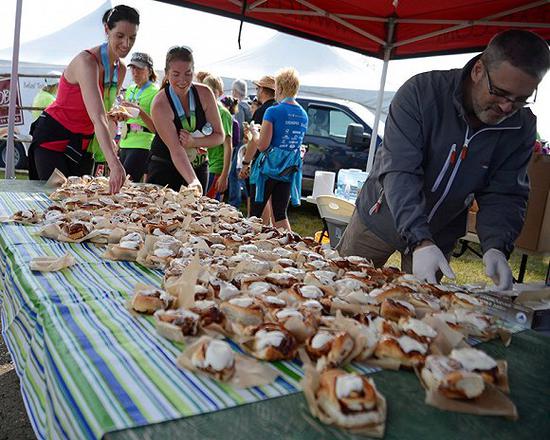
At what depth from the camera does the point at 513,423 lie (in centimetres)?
80

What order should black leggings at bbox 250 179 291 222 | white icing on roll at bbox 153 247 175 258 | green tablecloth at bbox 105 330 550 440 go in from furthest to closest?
black leggings at bbox 250 179 291 222 → white icing on roll at bbox 153 247 175 258 → green tablecloth at bbox 105 330 550 440

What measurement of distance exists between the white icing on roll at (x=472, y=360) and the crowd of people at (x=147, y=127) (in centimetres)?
181

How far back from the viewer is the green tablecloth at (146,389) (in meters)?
0.70

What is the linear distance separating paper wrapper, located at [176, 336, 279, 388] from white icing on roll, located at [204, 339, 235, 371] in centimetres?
2

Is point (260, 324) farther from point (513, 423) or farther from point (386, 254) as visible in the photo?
point (386, 254)

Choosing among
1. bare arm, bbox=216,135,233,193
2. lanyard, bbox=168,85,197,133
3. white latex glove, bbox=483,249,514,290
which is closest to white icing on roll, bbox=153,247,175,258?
white latex glove, bbox=483,249,514,290

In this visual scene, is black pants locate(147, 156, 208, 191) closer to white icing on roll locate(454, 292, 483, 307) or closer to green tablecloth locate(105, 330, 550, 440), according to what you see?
white icing on roll locate(454, 292, 483, 307)

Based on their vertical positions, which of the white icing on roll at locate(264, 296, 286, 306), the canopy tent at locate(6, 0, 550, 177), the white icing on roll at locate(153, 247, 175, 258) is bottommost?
the white icing on roll at locate(153, 247, 175, 258)

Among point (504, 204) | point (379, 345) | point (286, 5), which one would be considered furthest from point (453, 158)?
point (286, 5)

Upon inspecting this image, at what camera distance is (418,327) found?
0.98 meters

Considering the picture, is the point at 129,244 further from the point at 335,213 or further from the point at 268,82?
the point at 268,82

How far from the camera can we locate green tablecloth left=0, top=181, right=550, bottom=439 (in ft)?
2.30

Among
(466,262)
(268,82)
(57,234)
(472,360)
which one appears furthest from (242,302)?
(466,262)

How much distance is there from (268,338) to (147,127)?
3.41 m
